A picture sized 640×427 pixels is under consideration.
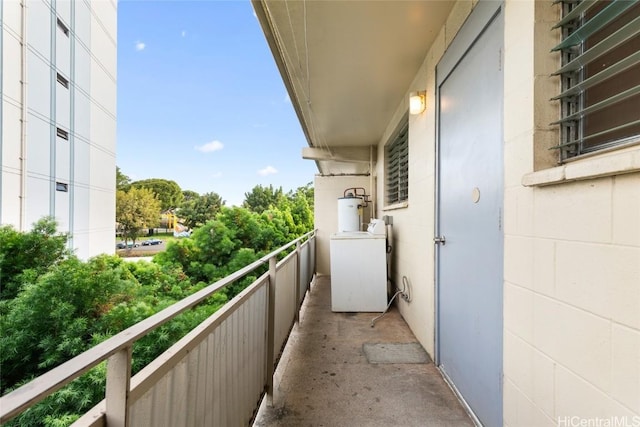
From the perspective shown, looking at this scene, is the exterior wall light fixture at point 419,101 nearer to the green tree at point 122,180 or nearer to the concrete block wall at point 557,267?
the concrete block wall at point 557,267

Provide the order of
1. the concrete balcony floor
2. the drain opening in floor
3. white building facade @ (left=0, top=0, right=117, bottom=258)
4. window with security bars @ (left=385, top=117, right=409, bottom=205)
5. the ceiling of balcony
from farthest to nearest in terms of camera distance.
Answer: white building facade @ (left=0, top=0, right=117, bottom=258) → window with security bars @ (left=385, top=117, right=409, bottom=205) → the drain opening in floor → the ceiling of balcony → the concrete balcony floor

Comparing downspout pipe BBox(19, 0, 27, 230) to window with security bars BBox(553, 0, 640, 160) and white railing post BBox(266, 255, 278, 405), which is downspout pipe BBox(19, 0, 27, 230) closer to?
white railing post BBox(266, 255, 278, 405)

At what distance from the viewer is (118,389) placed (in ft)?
1.99

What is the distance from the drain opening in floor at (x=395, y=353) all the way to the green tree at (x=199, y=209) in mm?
32044

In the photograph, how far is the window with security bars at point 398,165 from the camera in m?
3.90

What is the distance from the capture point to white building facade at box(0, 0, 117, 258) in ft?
21.1

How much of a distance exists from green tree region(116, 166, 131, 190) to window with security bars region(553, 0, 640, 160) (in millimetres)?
35165

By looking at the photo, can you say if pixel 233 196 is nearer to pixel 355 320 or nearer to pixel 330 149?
pixel 330 149

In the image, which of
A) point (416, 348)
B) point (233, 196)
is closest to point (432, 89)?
point (416, 348)

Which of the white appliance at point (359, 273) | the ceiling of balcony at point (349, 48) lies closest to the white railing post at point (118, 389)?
the ceiling of balcony at point (349, 48)

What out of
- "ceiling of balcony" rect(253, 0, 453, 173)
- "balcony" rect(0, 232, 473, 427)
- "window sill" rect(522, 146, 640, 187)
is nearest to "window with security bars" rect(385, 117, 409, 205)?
"ceiling of balcony" rect(253, 0, 453, 173)

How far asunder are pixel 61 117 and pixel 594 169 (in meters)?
11.1

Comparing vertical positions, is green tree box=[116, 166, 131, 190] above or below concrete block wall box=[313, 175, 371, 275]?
above

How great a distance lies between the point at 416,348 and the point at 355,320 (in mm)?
923
